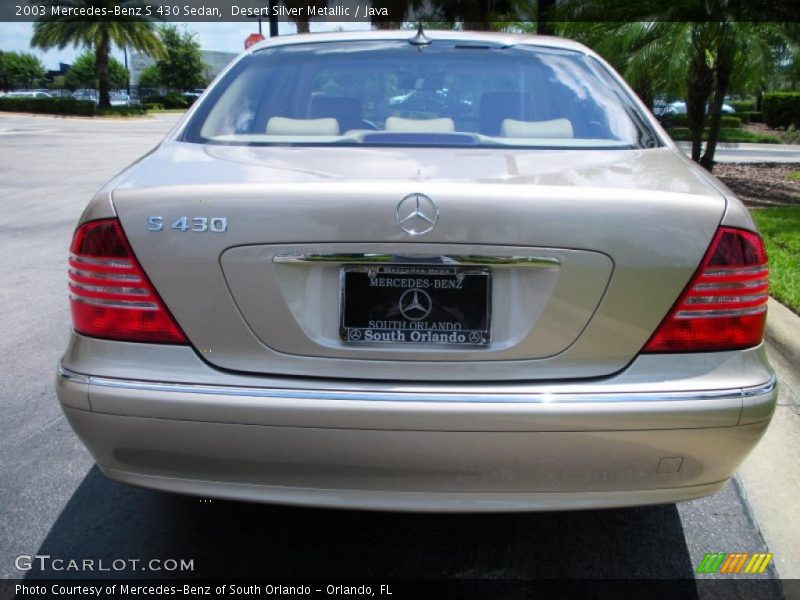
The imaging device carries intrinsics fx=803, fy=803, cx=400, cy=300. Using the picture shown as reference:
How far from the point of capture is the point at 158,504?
9.80ft

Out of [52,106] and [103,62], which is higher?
[103,62]

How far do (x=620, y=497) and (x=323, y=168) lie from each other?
1210 mm

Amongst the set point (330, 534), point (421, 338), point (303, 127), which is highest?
point (303, 127)

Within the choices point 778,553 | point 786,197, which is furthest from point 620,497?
point 786,197

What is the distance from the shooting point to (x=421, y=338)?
83.0 inches

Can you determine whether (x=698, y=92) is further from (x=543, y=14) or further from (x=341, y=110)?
(x=341, y=110)

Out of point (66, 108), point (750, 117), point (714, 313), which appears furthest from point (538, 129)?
point (66, 108)

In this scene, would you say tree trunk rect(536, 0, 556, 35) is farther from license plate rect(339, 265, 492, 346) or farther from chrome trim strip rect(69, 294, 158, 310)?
chrome trim strip rect(69, 294, 158, 310)

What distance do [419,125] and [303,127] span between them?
0.41 m

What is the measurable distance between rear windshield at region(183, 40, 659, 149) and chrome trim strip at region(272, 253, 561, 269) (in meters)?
0.85

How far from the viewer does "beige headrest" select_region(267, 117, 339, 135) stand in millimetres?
2820

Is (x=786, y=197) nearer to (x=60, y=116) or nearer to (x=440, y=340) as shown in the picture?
(x=440, y=340)

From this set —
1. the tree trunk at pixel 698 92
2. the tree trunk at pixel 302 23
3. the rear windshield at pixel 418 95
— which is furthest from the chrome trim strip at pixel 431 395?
the tree trunk at pixel 302 23

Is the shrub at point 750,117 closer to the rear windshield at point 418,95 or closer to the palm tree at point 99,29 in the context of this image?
the palm tree at point 99,29
